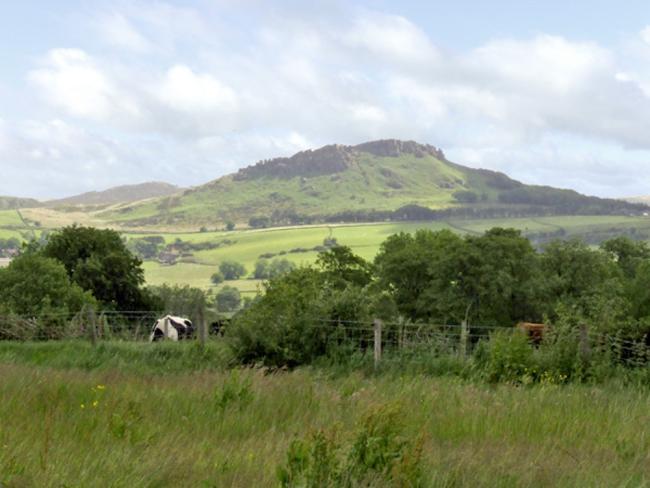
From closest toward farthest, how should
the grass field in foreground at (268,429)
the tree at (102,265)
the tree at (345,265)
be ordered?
the grass field in foreground at (268,429) < the tree at (102,265) < the tree at (345,265)

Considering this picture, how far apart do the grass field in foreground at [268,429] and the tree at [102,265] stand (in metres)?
57.6

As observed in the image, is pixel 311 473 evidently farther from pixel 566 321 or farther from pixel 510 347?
pixel 566 321

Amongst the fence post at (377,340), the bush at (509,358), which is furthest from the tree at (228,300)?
the bush at (509,358)

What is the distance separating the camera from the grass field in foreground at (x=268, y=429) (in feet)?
16.3

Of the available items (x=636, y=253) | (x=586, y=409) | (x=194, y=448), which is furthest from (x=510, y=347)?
(x=636, y=253)

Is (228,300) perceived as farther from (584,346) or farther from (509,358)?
(509,358)

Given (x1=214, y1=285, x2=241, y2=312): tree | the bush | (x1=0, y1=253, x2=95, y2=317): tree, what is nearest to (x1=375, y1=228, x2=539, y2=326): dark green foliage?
(x1=0, y1=253, x2=95, y2=317): tree

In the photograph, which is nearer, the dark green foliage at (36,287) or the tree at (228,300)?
the dark green foliage at (36,287)

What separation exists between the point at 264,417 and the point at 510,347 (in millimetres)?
8834

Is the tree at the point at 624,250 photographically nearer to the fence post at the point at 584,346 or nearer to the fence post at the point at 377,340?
the fence post at the point at 584,346

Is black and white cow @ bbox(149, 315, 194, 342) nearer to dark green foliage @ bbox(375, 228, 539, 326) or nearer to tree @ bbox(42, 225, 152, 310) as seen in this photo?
tree @ bbox(42, 225, 152, 310)

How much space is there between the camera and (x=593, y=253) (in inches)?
2876

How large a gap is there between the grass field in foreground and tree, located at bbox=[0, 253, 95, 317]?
157 feet

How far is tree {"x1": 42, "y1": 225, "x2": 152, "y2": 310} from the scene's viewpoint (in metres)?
65.8
